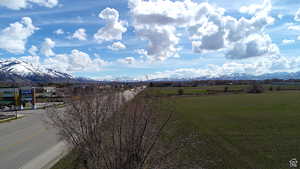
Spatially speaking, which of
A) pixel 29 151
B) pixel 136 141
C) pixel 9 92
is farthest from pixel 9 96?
pixel 136 141

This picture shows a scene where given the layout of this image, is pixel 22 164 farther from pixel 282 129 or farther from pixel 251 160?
pixel 282 129

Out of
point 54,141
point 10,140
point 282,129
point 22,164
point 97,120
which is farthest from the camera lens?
point 282,129

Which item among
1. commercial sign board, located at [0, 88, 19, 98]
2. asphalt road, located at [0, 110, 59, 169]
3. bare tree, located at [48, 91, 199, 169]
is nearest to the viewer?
bare tree, located at [48, 91, 199, 169]

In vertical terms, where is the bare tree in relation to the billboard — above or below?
above

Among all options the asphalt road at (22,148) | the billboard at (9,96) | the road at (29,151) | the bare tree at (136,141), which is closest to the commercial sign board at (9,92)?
the billboard at (9,96)

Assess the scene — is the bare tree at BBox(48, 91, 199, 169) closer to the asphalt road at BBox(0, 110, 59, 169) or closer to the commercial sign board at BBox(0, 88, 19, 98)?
the asphalt road at BBox(0, 110, 59, 169)

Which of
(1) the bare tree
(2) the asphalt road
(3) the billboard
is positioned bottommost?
(2) the asphalt road

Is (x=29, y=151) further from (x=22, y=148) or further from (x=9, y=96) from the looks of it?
(x=9, y=96)

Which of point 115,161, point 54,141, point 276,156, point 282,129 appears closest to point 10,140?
point 54,141

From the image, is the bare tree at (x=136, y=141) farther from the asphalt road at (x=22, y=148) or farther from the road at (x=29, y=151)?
the asphalt road at (x=22, y=148)

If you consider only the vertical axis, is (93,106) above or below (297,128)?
above

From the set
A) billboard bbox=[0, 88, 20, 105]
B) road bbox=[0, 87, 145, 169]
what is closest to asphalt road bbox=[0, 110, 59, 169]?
road bbox=[0, 87, 145, 169]

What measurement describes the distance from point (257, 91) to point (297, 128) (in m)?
77.3

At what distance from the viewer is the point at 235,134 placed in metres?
20.2
